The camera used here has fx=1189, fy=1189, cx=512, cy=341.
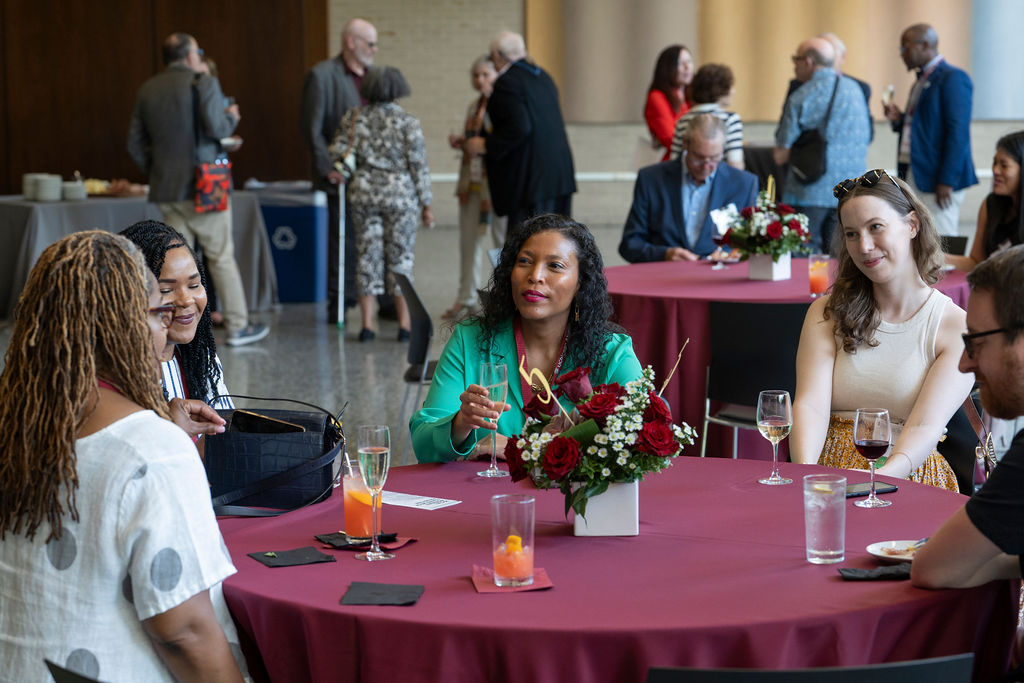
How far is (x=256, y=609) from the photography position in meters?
1.78

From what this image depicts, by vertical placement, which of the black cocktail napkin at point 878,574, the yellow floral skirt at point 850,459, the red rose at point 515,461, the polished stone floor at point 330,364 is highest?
the red rose at point 515,461

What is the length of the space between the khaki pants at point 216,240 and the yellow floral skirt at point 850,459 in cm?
518

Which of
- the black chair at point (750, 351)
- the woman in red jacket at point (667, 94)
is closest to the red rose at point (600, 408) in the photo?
the black chair at point (750, 351)

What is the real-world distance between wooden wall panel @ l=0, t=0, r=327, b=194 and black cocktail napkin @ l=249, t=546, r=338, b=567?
914cm

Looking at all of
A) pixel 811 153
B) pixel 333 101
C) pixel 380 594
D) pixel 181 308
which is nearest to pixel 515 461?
pixel 380 594

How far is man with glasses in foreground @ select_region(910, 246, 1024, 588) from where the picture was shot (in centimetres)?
173

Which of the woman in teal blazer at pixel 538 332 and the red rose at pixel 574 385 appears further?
the woman in teal blazer at pixel 538 332

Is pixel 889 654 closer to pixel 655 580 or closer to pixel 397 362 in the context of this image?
pixel 655 580

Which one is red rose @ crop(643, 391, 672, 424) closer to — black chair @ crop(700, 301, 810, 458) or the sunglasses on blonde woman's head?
the sunglasses on blonde woman's head

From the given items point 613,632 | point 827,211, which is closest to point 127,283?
point 613,632

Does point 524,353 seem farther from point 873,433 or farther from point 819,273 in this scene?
point 819,273

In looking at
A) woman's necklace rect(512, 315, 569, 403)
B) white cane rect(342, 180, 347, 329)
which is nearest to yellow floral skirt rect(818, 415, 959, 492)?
woman's necklace rect(512, 315, 569, 403)

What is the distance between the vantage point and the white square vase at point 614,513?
203cm

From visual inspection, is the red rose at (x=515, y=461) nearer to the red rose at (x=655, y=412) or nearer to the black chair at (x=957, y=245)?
the red rose at (x=655, y=412)
